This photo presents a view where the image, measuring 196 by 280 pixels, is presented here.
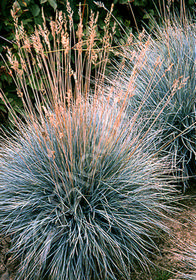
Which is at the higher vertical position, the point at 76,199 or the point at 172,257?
the point at 76,199

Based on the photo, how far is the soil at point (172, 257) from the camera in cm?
202

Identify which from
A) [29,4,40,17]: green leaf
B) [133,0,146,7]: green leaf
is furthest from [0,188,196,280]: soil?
[133,0,146,7]: green leaf

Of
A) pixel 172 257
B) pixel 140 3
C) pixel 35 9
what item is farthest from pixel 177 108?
pixel 140 3

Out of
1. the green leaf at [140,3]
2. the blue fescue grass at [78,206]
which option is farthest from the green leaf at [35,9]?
the blue fescue grass at [78,206]

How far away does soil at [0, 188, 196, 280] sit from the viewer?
2.02 metres

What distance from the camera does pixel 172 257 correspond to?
219 cm

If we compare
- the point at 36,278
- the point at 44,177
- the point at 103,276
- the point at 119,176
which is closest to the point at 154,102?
the point at 119,176

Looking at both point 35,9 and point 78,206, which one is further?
point 35,9

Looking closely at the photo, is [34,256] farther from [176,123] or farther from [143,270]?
[176,123]

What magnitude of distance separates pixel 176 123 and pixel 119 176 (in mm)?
1188

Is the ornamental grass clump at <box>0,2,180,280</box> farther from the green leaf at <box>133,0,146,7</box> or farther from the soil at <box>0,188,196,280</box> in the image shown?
the green leaf at <box>133,0,146,7</box>

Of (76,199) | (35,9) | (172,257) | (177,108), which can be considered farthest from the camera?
(35,9)

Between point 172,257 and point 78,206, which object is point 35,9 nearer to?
point 78,206

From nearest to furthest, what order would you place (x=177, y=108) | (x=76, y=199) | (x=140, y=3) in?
(x=76, y=199) < (x=177, y=108) < (x=140, y=3)
